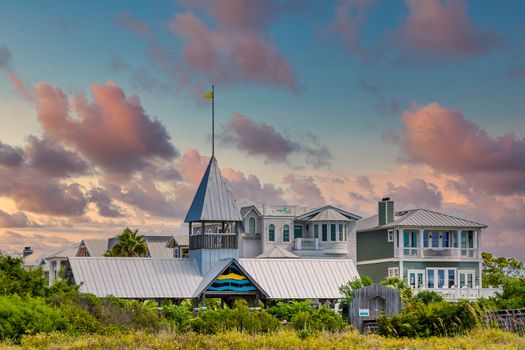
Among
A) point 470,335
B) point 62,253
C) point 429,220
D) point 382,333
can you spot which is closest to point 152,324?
point 382,333

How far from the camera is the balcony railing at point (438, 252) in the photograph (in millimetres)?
77125

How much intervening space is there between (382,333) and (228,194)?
2117 cm

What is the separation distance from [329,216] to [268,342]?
5598cm

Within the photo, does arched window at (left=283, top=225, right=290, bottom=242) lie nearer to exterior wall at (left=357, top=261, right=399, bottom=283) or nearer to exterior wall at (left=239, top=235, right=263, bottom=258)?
exterior wall at (left=239, top=235, right=263, bottom=258)

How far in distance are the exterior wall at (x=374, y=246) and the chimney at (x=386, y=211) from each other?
0.87 m

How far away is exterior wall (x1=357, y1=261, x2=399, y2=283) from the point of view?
78.3 meters

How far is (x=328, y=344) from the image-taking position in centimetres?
2736

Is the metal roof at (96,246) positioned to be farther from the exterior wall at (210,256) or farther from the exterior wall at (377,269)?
the exterior wall at (210,256)

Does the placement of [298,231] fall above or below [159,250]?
above

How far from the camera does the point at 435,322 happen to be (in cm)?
3528

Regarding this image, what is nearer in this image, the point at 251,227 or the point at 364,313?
the point at 364,313

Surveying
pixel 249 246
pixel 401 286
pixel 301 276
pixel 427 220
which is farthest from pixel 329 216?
pixel 301 276

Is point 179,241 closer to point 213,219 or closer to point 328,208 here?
point 328,208

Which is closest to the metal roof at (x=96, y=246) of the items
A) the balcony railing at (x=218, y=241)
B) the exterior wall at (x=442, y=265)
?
the exterior wall at (x=442, y=265)
